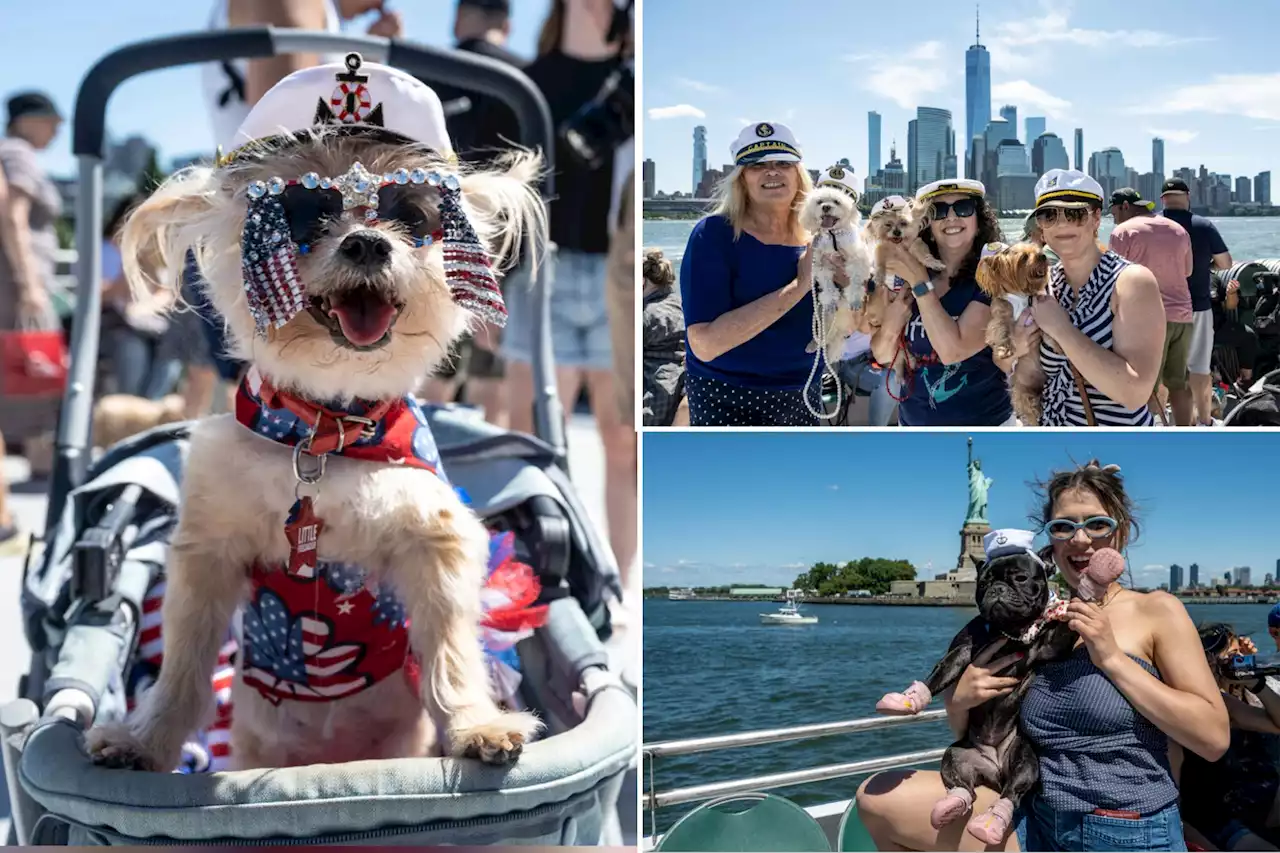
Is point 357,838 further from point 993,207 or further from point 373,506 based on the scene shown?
point 993,207

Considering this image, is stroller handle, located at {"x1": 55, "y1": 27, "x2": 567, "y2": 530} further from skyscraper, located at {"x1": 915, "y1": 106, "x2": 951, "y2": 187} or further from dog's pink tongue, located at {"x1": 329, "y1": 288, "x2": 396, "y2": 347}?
skyscraper, located at {"x1": 915, "y1": 106, "x2": 951, "y2": 187}

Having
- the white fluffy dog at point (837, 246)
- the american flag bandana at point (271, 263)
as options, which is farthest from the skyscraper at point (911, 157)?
the american flag bandana at point (271, 263)

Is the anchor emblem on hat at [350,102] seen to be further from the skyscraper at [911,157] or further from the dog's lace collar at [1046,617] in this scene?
the dog's lace collar at [1046,617]

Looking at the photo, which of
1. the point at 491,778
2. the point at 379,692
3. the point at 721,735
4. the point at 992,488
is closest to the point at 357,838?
the point at 491,778

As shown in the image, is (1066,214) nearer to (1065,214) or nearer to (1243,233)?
(1065,214)

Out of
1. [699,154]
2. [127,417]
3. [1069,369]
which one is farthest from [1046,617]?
[127,417]

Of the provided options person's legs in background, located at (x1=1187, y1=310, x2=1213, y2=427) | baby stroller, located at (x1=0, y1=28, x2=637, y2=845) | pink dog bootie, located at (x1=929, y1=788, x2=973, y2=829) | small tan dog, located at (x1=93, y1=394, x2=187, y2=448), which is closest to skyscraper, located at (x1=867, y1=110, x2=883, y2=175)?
person's legs in background, located at (x1=1187, y1=310, x2=1213, y2=427)
